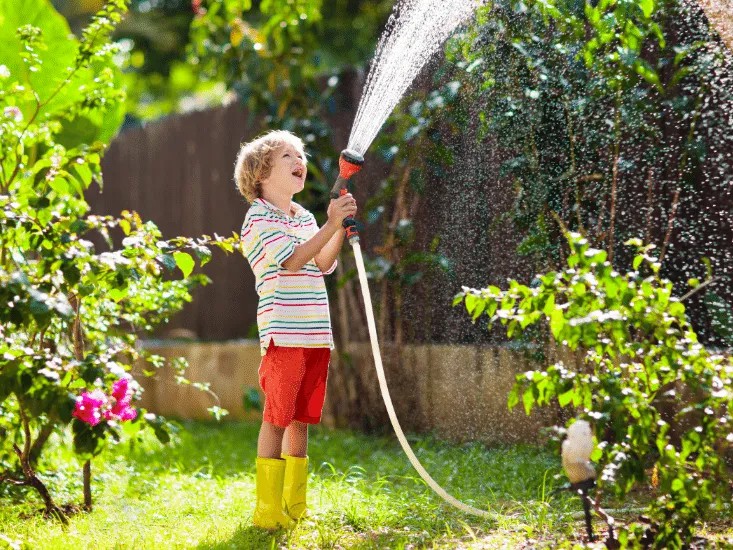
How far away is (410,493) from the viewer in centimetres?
319

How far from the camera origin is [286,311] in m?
2.75

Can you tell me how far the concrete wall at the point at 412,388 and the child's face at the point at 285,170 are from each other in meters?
0.90

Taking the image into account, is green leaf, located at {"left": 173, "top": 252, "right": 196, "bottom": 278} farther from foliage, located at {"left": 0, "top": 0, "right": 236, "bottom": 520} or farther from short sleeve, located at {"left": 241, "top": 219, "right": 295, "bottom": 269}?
short sleeve, located at {"left": 241, "top": 219, "right": 295, "bottom": 269}

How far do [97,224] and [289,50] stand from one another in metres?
2.41

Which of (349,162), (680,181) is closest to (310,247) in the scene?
(349,162)

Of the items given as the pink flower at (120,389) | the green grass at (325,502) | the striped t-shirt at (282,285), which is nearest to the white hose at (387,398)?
the green grass at (325,502)

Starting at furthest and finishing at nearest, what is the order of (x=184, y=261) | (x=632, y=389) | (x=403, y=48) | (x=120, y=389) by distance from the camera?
(x=403, y=48) < (x=184, y=261) < (x=120, y=389) < (x=632, y=389)

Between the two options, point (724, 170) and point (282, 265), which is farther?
point (724, 170)

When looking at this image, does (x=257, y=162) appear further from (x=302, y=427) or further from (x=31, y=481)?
(x=31, y=481)

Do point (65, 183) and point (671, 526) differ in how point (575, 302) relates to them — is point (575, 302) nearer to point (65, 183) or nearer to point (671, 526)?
point (671, 526)

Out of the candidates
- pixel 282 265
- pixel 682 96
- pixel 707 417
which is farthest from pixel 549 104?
pixel 707 417

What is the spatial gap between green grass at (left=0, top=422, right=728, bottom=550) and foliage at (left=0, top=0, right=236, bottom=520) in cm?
24

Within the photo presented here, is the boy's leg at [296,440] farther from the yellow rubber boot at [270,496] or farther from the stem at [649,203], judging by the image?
the stem at [649,203]

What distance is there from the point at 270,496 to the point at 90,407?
577 mm
